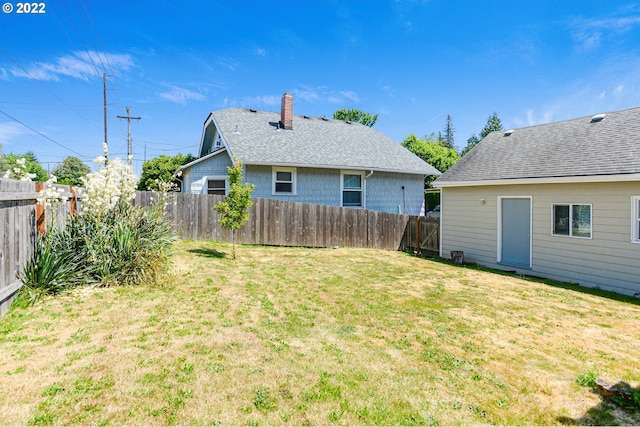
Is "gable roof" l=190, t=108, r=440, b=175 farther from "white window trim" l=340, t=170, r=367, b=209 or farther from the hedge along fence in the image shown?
the hedge along fence

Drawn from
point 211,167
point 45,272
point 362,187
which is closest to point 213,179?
point 211,167

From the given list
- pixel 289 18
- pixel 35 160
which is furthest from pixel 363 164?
pixel 35 160

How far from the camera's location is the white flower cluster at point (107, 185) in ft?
19.7

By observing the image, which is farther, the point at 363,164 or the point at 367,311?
the point at 363,164

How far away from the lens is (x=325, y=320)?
4914 mm

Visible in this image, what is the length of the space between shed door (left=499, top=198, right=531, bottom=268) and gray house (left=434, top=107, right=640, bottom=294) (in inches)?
1.1

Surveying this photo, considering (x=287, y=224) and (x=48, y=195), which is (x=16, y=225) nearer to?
(x=48, y=195)

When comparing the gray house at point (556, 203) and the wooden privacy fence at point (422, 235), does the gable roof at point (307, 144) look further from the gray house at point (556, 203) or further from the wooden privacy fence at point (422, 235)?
the gray house at point (556, 203)

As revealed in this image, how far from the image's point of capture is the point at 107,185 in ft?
20.0

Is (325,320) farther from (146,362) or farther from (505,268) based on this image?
(505,268)

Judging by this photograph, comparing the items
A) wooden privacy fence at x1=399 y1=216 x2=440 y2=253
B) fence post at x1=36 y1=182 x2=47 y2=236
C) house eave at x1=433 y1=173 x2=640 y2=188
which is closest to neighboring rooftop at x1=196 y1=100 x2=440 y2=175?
wooden privacy fence at x1=399 y1=216 x2=440 y2=253

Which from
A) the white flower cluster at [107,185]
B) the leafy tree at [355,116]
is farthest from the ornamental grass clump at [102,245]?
the leafy tree at [355,116]

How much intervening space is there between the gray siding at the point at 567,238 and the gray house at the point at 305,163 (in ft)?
16.4

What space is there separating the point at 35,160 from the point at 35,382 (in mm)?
84540
